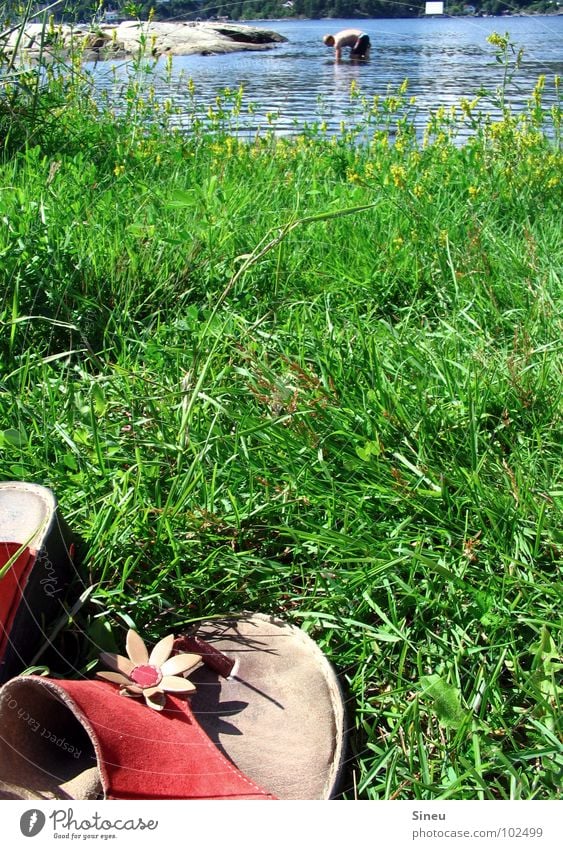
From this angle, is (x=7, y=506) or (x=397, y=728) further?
(x=7, y=506)

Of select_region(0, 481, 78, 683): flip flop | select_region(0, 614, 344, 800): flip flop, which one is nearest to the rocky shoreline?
select_region(0, 481, 78, 683): flip flop

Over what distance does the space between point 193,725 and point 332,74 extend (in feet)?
18.6

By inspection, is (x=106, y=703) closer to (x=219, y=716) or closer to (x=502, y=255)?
(x=219, y=716)

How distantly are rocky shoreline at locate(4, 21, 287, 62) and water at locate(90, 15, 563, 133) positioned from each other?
15 cm

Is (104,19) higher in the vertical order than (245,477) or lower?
higher

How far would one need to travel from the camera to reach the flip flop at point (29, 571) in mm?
1408

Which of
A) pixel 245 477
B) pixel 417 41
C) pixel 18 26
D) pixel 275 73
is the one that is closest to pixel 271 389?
pixel 245 477

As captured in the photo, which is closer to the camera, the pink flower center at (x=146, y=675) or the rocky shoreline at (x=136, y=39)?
the pink flower center at (x=146, y=675)

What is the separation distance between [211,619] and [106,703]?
341 mm

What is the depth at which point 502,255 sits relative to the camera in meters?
2.81

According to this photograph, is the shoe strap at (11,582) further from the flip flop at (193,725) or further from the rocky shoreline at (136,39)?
the rocky shoreline at (136,39)

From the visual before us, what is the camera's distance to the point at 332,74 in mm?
6109

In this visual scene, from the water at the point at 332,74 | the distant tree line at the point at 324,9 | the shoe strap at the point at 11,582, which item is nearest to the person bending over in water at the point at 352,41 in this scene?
the water at the point at 332,74

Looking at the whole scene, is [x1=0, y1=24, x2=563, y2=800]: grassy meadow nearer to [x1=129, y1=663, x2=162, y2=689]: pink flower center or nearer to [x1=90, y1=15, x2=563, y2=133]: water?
[x1=129, y1=663, x2=162, y2=689]: pink flower center
